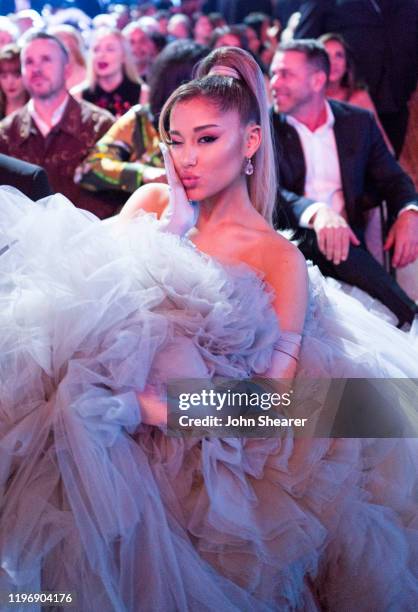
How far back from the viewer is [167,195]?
1900 millimetres

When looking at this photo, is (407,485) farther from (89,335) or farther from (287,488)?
(89,335)

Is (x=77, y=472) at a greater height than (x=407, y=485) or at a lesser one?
greater

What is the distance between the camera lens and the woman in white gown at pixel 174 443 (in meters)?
1.32

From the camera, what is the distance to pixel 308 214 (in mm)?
2600

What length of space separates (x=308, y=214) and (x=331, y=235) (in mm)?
116

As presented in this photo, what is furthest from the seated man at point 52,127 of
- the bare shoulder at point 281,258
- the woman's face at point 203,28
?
the woman's face at point 203,28

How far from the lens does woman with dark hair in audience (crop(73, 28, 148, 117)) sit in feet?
13.6

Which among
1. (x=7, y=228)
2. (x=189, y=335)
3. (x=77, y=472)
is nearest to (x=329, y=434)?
(x=189, y=335)

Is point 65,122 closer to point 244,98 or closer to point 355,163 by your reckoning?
point 355,163

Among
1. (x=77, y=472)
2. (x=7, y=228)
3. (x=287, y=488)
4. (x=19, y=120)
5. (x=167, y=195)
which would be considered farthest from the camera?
(x=19, y=120)

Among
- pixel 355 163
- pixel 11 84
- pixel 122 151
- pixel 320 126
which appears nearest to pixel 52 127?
pixel 122 151

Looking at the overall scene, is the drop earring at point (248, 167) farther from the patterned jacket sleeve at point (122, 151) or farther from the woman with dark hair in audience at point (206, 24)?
the woman with dark hair in audience at point (206, 24)

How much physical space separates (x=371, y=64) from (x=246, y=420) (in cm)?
271

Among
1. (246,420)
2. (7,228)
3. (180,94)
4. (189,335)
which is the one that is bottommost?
(246,420)
